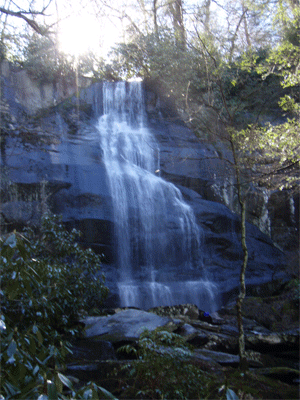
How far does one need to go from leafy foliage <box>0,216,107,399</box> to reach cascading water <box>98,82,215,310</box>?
3.93 m

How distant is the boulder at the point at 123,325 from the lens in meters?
6.33

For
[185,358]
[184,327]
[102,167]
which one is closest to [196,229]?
[102,167]

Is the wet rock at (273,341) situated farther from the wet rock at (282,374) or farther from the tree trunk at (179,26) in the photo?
the tree trunk at (179,26)

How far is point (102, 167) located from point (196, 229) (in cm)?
427

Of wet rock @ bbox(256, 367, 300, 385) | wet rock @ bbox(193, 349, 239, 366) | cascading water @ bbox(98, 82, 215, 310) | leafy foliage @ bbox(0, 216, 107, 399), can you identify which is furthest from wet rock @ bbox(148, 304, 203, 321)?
wet rock @ bbox(256, 367, 300, 385)

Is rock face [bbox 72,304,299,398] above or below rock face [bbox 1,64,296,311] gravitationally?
below

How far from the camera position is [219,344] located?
22.9 feet

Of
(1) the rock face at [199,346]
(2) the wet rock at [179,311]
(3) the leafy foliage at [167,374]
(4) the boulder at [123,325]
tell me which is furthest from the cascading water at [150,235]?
(3) the leafy foliage at [167,374]

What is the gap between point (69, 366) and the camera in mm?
5137

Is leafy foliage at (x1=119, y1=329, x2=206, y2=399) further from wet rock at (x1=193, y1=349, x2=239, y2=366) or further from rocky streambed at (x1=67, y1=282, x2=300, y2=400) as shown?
wet rock at (x1=193, y1=349, x2=239, y2=366)

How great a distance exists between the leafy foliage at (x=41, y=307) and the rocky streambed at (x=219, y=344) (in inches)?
20.3

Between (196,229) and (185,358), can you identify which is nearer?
(185,358)

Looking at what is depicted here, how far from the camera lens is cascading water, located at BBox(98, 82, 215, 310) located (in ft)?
37.1

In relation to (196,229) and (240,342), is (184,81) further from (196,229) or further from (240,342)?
(240,342)
